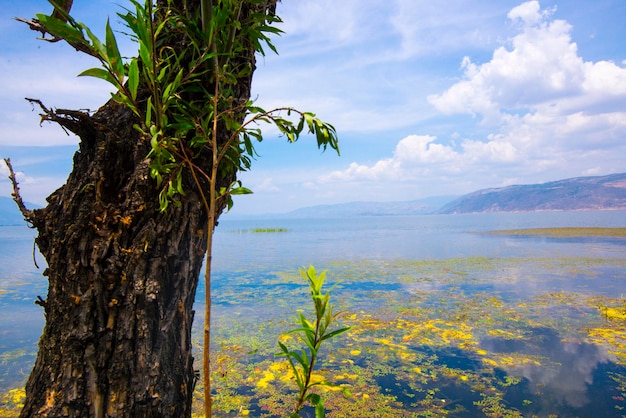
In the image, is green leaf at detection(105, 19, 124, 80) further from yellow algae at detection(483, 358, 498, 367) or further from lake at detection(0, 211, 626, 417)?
yellow algae at detection(483, 358, 498, 367)

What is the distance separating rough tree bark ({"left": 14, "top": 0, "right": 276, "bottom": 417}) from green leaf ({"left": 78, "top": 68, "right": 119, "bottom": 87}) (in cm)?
50

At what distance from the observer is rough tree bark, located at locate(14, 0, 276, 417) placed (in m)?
1.30

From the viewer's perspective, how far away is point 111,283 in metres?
1.33

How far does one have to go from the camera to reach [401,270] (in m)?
13.0

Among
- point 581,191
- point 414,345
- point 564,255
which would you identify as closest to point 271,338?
point 414,345

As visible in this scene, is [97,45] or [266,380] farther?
[266,380]

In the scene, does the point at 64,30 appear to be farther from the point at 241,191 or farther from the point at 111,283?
the point at 111,283

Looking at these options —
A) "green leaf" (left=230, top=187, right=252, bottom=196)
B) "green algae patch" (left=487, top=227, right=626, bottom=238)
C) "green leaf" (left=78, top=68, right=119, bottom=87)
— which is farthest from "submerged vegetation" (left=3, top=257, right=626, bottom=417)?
"green algae patch" (left=487, top=227, right=626, bottom=238)

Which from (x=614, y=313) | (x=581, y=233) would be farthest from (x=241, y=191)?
(x=581, y=233)

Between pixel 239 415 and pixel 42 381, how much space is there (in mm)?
2746

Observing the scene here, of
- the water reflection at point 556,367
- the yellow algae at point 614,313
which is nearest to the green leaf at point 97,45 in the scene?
the water reflection at point 556,367

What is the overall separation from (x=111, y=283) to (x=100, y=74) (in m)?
0.76

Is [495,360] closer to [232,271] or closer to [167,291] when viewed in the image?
[167,291]

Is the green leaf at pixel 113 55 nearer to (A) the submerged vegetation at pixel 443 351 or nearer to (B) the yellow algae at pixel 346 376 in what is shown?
(A) the submerged vegetation at pixel 443 351
